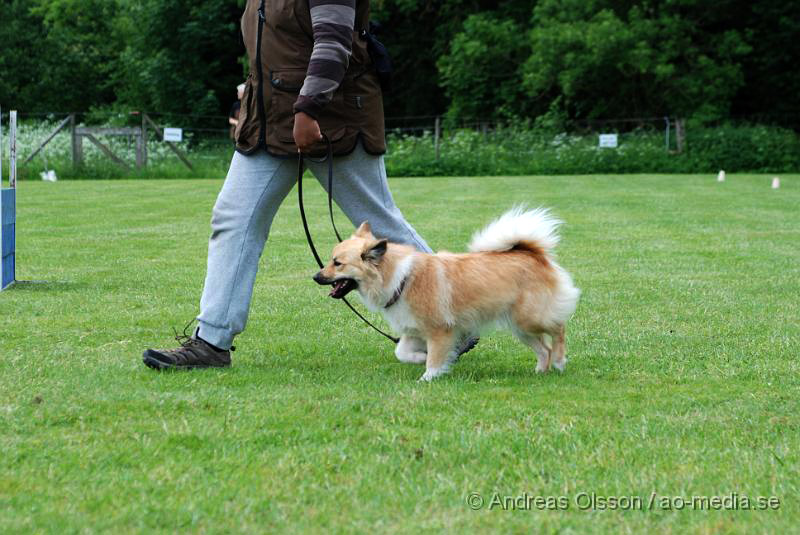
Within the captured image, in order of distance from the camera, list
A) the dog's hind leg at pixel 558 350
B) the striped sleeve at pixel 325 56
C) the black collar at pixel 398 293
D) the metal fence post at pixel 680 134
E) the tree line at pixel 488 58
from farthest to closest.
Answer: the tree line at pixel 488 58 < the metal fence post at pixel 680 134 < the dog's hind leg at pixel 558 350 < the black collar at pixel 398 293 < the striped sleeve at pixel 325 56

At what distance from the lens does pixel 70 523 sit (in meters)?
2.42

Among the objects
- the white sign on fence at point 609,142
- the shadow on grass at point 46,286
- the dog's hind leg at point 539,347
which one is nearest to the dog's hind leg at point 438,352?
the dog's hind leg at point 539,347

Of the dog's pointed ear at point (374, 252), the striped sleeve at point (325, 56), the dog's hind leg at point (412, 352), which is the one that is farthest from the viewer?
the dog's hind leg at point (412, 352)

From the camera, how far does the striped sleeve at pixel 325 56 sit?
13.2ft

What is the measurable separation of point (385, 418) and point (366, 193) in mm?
1357

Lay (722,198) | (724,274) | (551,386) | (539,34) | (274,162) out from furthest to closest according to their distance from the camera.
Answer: (539,34)
(722,198)
(724,274)
(274,162)
(551,386)

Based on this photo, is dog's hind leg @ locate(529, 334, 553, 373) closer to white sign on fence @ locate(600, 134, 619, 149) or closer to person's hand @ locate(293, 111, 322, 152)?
person's hand @ locate(293, 111, 322, 152)

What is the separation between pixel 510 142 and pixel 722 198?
39.6 feet

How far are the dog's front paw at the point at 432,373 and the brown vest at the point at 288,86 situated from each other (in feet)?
3.39

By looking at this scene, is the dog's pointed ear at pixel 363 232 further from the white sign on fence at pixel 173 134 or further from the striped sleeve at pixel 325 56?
the white sign on fence at pixel 173 134

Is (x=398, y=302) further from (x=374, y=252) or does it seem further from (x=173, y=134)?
(x=173, y=134)

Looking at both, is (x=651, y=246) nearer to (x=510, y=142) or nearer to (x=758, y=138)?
(x=510, y=142)

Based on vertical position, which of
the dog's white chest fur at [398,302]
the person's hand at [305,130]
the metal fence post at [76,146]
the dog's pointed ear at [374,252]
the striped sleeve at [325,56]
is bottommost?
the metal fence post at [76,146]

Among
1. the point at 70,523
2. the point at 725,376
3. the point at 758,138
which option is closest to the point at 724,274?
the point at 725,376
